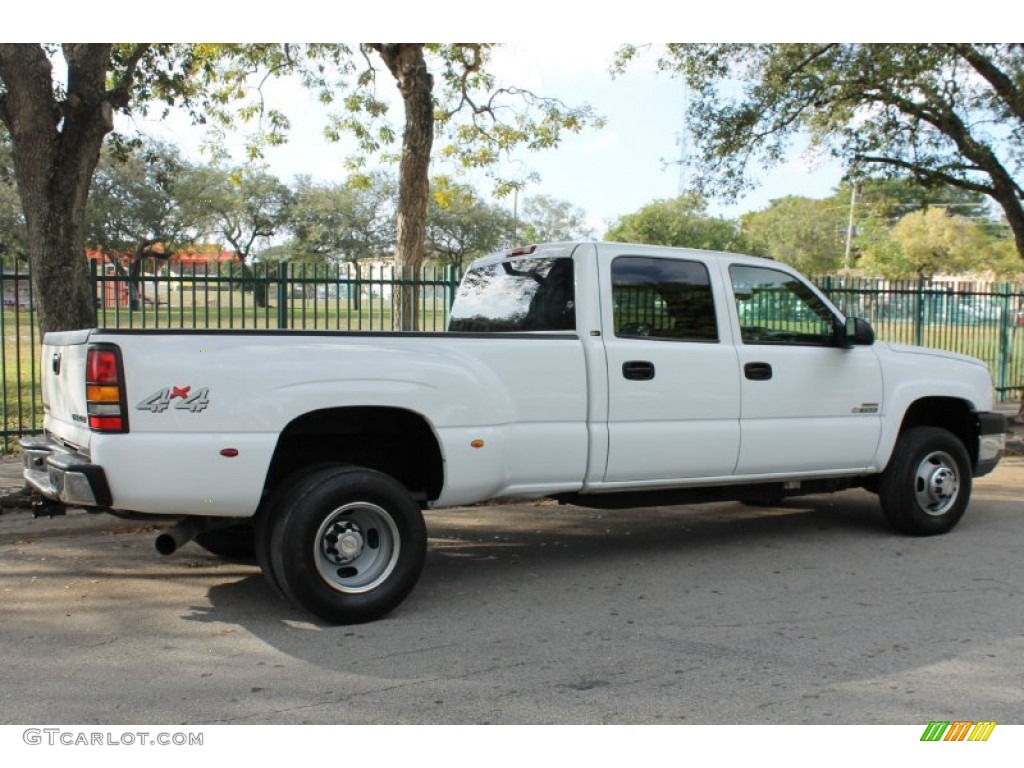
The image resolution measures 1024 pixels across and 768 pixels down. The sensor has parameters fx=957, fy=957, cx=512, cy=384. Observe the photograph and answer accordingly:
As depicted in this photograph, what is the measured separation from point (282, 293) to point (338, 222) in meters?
39.8

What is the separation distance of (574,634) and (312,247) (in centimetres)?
4569

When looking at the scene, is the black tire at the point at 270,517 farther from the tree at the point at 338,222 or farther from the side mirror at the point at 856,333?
the tree at the point at 338,222

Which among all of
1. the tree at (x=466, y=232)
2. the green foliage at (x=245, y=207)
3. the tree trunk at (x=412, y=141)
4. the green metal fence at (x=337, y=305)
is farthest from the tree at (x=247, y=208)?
the tree trunk at (x=412, y=141)

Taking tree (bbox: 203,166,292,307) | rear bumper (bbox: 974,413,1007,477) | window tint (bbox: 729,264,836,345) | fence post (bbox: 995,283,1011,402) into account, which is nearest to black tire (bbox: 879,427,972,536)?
rear bumper (bbox: 974,413,1007,477)

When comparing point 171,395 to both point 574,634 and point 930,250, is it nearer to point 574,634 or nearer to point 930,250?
point 574,634

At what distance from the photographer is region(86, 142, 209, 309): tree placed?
38625 mm

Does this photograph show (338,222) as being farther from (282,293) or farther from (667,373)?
(667,373)

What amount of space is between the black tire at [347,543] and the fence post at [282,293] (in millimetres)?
5290

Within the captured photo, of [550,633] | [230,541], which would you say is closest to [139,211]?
[230,541]

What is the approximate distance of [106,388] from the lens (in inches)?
173

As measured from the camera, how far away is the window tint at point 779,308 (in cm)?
630

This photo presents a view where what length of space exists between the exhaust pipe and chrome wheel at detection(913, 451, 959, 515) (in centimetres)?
482

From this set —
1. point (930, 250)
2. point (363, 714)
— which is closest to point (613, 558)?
point (363, 714)

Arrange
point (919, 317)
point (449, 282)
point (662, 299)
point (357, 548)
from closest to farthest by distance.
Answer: point (357, 548)
point (662, 299)
point (449, 282)
point (919, 317)
